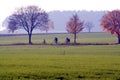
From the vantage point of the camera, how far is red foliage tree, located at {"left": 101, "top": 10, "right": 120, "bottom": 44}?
3772 inches

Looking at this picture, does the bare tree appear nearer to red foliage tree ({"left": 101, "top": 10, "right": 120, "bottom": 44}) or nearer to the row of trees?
the row of trees

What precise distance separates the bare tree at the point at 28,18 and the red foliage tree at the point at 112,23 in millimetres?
17930

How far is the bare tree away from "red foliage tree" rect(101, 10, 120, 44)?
17930mm

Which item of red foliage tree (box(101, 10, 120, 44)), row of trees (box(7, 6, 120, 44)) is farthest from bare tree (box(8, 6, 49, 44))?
red foliage tree (box(101, 10, 120, 44))

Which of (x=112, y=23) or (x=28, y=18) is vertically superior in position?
(x=28, y=18)

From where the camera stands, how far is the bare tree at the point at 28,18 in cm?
10415

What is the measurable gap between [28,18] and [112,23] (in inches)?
1041

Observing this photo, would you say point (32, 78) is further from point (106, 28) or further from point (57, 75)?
point (106, 28)

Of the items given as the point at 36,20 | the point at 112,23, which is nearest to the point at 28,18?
the point at 36,20

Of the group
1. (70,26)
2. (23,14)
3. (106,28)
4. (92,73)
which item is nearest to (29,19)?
(23,14)

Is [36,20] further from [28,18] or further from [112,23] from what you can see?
[112,23]

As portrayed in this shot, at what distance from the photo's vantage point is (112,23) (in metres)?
97.6

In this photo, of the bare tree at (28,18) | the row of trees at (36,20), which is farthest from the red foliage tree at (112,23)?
the bare tree at (28,18)

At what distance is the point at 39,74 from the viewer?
2073 centimetres
